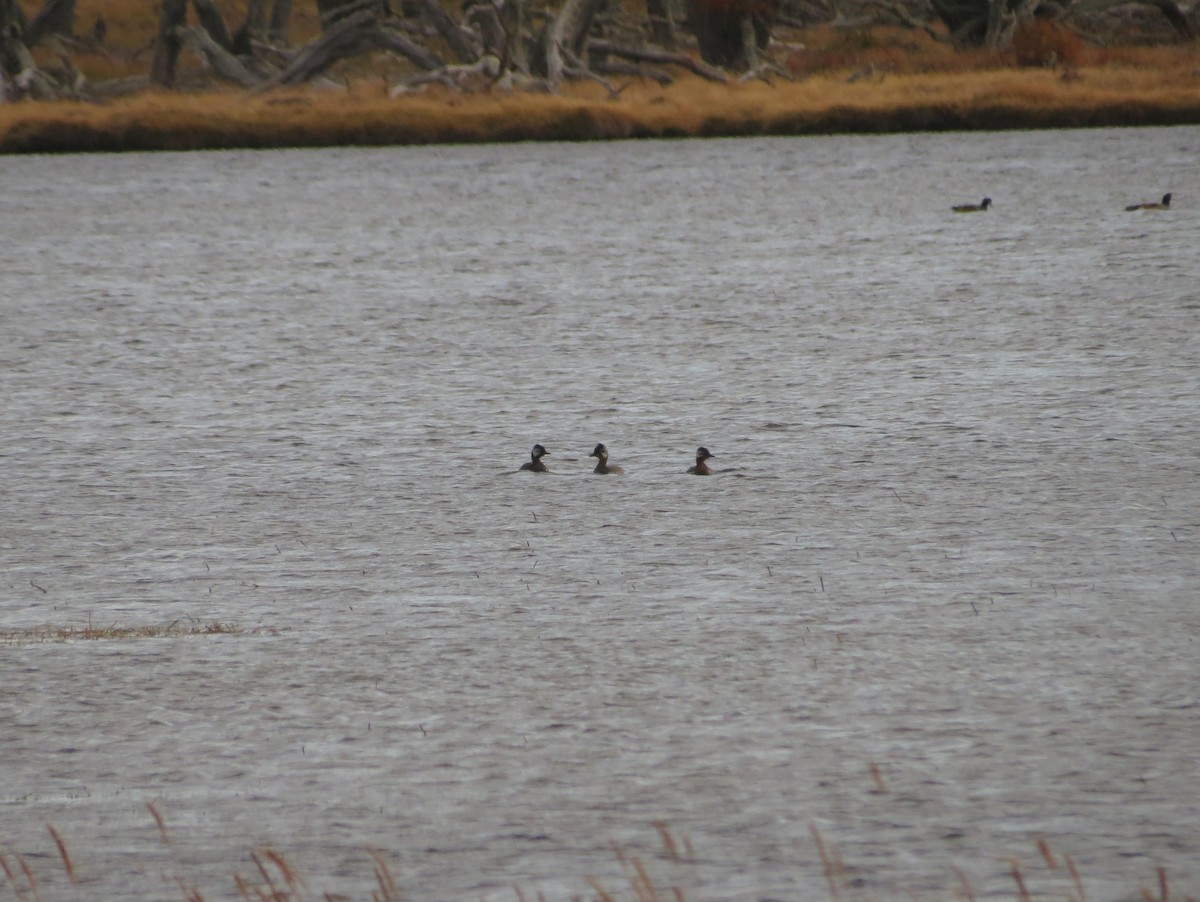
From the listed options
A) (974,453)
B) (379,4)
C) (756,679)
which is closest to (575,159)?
(379,4)

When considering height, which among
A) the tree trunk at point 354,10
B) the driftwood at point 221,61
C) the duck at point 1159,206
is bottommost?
the driftwood at point 221,61

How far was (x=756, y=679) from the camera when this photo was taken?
658cm

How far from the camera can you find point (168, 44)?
4581 cm

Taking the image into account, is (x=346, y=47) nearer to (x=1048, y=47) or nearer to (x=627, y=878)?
(x=1048, y=47)

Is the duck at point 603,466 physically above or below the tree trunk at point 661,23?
above

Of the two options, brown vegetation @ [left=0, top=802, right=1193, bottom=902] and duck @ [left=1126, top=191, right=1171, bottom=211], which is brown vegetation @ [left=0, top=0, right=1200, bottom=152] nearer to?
duck @ [left=1126, top=191, right=1171, bottom=211]

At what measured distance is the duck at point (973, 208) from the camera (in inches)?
1025

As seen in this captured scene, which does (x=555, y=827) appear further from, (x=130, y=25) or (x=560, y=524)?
(x=130, y=25)

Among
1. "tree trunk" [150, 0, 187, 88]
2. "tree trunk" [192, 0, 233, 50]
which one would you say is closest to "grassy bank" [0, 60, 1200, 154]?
"tree trunk" [150, 0, 187, 88]

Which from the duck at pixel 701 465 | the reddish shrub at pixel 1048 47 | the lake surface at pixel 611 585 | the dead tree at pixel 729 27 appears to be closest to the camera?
the lake surface at pixel 611 585

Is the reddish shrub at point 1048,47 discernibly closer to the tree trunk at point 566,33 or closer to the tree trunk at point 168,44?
the tree trunk at point 566,33

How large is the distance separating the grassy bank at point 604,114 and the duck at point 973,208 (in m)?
14.0

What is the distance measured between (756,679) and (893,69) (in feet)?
129

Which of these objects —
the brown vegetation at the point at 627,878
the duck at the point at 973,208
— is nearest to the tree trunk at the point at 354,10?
the duck at the point at 973,208
